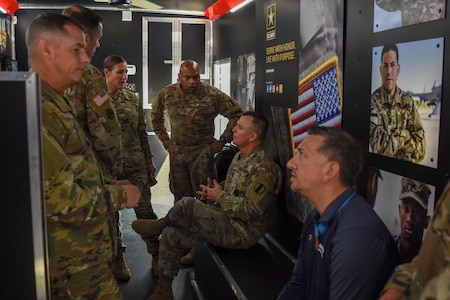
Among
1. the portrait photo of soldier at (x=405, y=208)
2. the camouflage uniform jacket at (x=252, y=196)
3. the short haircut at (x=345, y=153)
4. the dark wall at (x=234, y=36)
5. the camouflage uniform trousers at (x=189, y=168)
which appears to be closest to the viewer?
the short haircut at (x=345, y=153)

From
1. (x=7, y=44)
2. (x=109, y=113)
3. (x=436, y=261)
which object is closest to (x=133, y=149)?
(x=109, y=113)

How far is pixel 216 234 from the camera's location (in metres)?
2.75

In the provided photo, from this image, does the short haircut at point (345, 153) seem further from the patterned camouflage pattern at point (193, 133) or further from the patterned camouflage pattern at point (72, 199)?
the patterned camouflage pattern at point (193, 133)

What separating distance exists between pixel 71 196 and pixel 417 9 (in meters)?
1.48

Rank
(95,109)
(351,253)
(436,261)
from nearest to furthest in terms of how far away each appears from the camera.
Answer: (436,261) → (351,253) → (95,109)

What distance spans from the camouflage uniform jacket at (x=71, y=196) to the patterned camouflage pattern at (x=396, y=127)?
3.78ft

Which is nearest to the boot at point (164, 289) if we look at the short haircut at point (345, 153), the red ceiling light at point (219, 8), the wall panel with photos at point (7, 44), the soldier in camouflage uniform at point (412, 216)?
the soldier in camouflage uniform at point (412, 216)

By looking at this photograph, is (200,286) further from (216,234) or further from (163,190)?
(163,190)

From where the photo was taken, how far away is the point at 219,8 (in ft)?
19.3

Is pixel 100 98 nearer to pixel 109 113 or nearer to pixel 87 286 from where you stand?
pixel 109 113

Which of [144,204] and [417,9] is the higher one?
[417,9]

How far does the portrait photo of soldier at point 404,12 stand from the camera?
1.69m

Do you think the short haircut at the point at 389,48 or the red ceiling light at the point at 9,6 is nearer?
the short haircut at the point at 389,48

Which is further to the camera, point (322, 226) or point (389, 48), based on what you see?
point (389, 48)
